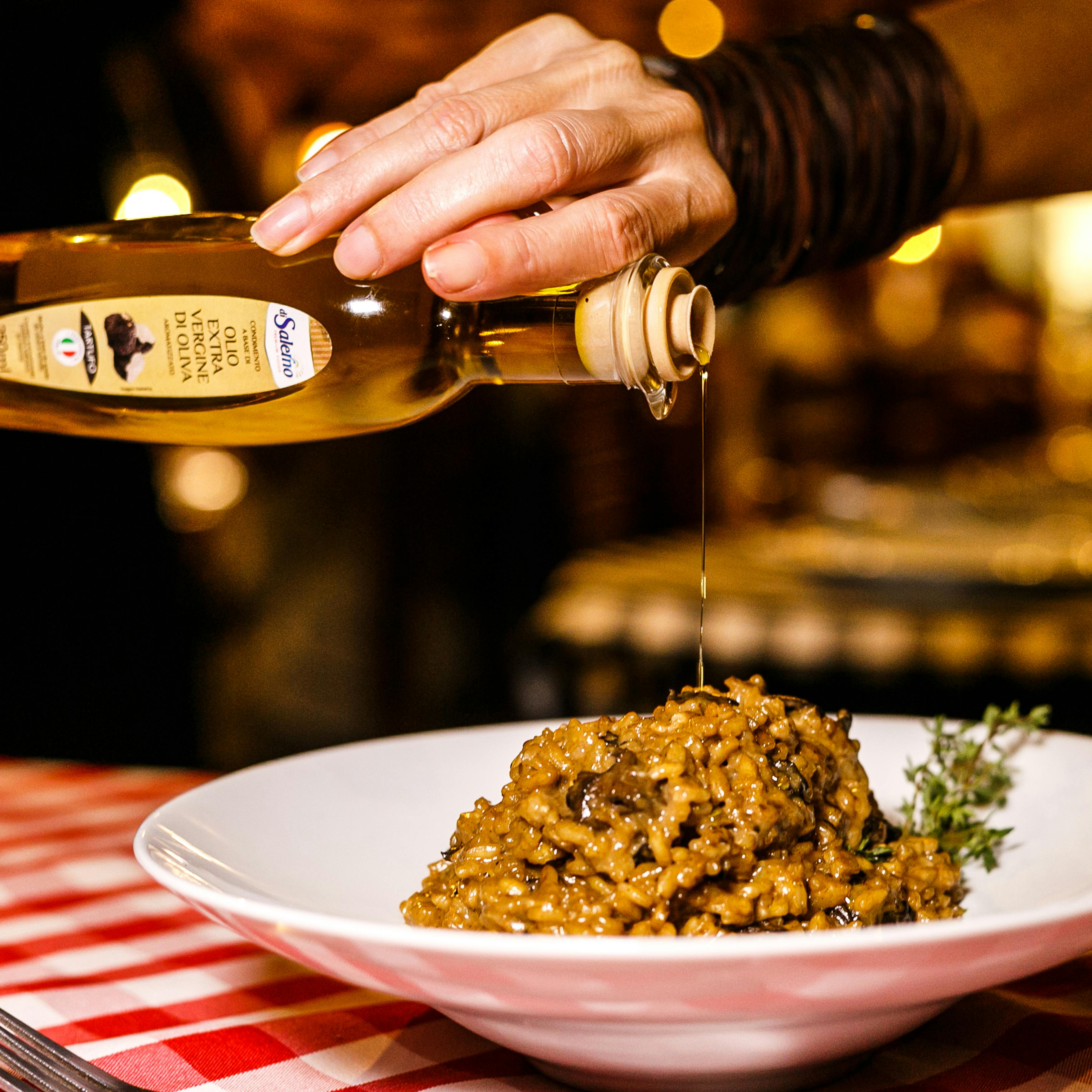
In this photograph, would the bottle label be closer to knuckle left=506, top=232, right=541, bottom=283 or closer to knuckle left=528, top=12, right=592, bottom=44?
knuckle left=506, top=232, right=541, bottom=283

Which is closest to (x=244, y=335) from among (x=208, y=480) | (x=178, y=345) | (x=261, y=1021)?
(x=178, y=345)

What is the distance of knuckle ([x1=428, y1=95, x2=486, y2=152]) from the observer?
2.69 feet

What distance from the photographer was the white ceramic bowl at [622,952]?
0.47 m

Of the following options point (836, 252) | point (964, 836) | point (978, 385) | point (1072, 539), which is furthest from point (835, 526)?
point (978, 385)

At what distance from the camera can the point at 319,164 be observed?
90 cm

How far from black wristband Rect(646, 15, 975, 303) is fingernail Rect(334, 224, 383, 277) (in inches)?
13.3

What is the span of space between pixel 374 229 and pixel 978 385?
588 cm

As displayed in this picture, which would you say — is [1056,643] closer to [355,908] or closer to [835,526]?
[835,526]

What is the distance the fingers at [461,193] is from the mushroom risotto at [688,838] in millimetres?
337

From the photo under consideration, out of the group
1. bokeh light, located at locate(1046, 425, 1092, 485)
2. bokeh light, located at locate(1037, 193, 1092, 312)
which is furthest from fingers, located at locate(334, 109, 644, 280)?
bokeh light, located at locate(1037, 193, 1092, 312)

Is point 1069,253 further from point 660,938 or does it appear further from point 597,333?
point 660,938

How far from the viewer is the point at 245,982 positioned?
0.87 meters

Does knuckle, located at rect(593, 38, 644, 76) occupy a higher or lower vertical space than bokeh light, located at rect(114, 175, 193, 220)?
lower

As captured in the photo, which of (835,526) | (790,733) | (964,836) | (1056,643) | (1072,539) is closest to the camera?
(790,733)
